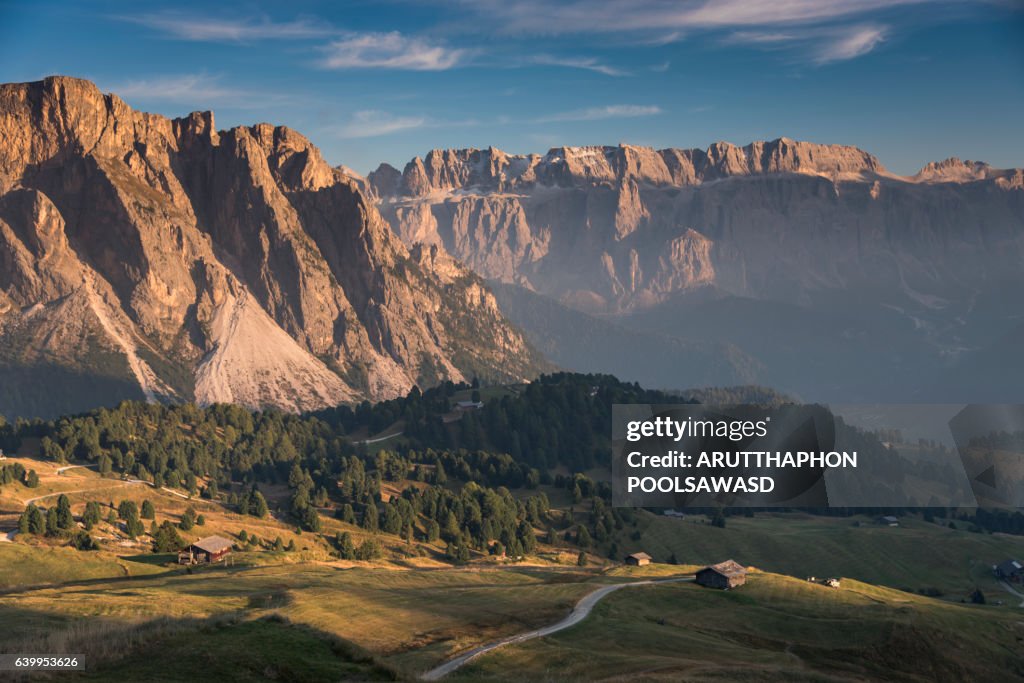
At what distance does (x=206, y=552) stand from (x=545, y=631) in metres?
67.8

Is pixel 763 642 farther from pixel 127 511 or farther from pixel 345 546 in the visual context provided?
pixel 127 511

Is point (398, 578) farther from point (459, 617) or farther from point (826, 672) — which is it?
point (826, 672)

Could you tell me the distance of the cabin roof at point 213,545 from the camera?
146750 millimetres

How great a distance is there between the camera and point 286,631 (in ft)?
227

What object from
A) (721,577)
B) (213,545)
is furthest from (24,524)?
(721,577)

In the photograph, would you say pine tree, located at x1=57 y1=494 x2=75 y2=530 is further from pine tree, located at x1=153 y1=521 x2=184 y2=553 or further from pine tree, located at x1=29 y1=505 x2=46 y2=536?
pine tree, located at x1=153 y1=521 x2=184 y2=553

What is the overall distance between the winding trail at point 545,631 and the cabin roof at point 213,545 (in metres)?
56.2

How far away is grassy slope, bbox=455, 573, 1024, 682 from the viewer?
80.3 meters

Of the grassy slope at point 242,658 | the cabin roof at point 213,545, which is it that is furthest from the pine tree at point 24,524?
the grassy slope at point 242,658

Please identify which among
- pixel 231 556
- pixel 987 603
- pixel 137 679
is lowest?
pixel 987 603

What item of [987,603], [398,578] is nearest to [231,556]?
[398,578]

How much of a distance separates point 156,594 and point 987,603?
145111mm

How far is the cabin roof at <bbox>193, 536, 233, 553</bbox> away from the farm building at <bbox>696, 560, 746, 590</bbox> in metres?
66.2

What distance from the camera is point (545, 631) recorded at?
95062mm
